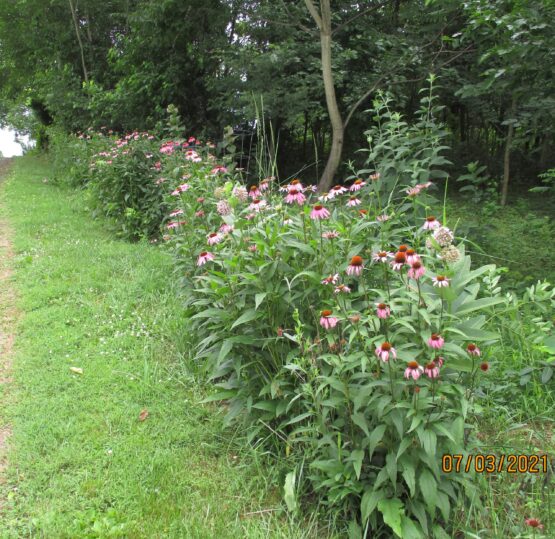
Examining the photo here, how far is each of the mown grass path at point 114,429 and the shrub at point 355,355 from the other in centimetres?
27

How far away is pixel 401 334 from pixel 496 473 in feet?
2.56

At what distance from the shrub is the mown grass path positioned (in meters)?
0.27

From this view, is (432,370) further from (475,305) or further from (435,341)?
(475,305)

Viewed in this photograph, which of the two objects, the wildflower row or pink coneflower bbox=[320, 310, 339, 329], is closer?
the wildflower row

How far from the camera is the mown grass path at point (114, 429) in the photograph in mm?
1981

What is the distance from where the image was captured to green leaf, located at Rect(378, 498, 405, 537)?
Answer: 164 centimetres

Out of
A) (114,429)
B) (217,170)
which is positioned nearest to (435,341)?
(114,429)

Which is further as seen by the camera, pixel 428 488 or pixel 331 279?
pixel 331 279

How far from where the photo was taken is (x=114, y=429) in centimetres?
253

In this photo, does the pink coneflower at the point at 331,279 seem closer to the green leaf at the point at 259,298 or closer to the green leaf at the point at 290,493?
the green leaf at the point at 259,298

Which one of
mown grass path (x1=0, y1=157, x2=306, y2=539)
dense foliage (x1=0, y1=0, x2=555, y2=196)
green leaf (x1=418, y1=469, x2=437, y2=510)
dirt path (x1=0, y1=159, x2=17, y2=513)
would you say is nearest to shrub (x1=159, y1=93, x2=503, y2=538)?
green leaf (x1=418, y1=469, x2=437, y2=510)

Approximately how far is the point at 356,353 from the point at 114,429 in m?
1.43

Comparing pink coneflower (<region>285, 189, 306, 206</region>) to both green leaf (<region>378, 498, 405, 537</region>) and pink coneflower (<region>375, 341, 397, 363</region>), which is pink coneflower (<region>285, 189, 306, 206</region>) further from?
green leaf (<region>378, 498, 405, 537</region>)
